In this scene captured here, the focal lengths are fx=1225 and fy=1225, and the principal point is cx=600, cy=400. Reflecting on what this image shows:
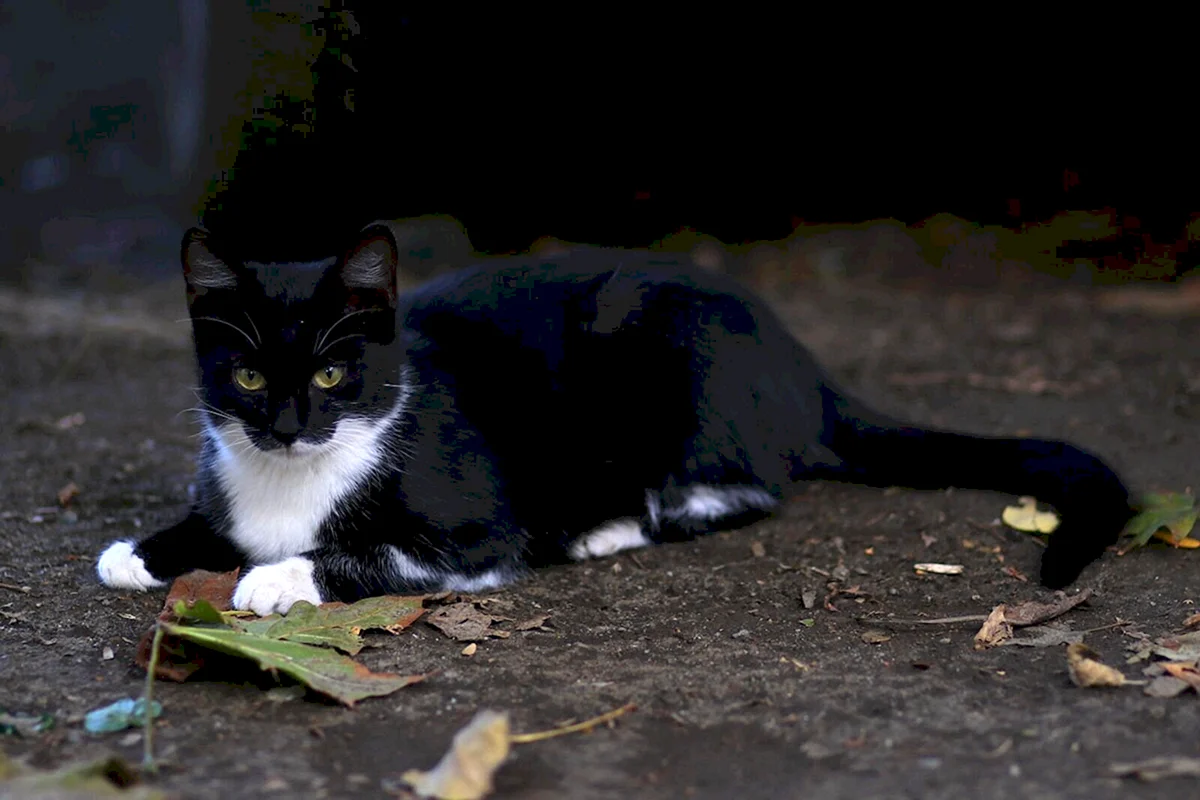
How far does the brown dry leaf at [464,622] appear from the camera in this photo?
2.93m

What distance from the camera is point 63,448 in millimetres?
4465

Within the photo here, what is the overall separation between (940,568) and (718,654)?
0.89 m

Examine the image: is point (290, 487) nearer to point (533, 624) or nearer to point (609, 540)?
point (533, 624)

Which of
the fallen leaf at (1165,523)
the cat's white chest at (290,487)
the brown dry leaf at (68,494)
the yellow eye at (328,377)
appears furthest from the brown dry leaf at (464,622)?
the fallen leaf at (1165,523)

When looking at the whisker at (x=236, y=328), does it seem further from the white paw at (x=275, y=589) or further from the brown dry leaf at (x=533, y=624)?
A: the brown dry leaf at (x=533, y=624)

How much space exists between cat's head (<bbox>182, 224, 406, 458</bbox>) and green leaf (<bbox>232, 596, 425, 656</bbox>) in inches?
16.4

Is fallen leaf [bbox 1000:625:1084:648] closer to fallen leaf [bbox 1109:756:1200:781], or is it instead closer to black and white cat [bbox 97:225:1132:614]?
black and white cat [bbox 97:225:1132:614]

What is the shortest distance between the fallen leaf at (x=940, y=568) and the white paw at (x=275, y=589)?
1.63 m

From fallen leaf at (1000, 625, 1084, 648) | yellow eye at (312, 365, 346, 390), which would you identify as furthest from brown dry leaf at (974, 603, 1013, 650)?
yellow eye at (312, 365, 346, 390)

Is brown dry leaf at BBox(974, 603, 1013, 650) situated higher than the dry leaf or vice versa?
the dry leaf

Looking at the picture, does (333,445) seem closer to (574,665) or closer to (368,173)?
(574,665)

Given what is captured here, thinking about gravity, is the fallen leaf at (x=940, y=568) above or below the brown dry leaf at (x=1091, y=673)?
below

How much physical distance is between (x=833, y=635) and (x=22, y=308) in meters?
4.93

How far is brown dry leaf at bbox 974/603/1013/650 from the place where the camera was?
2.80 metres
